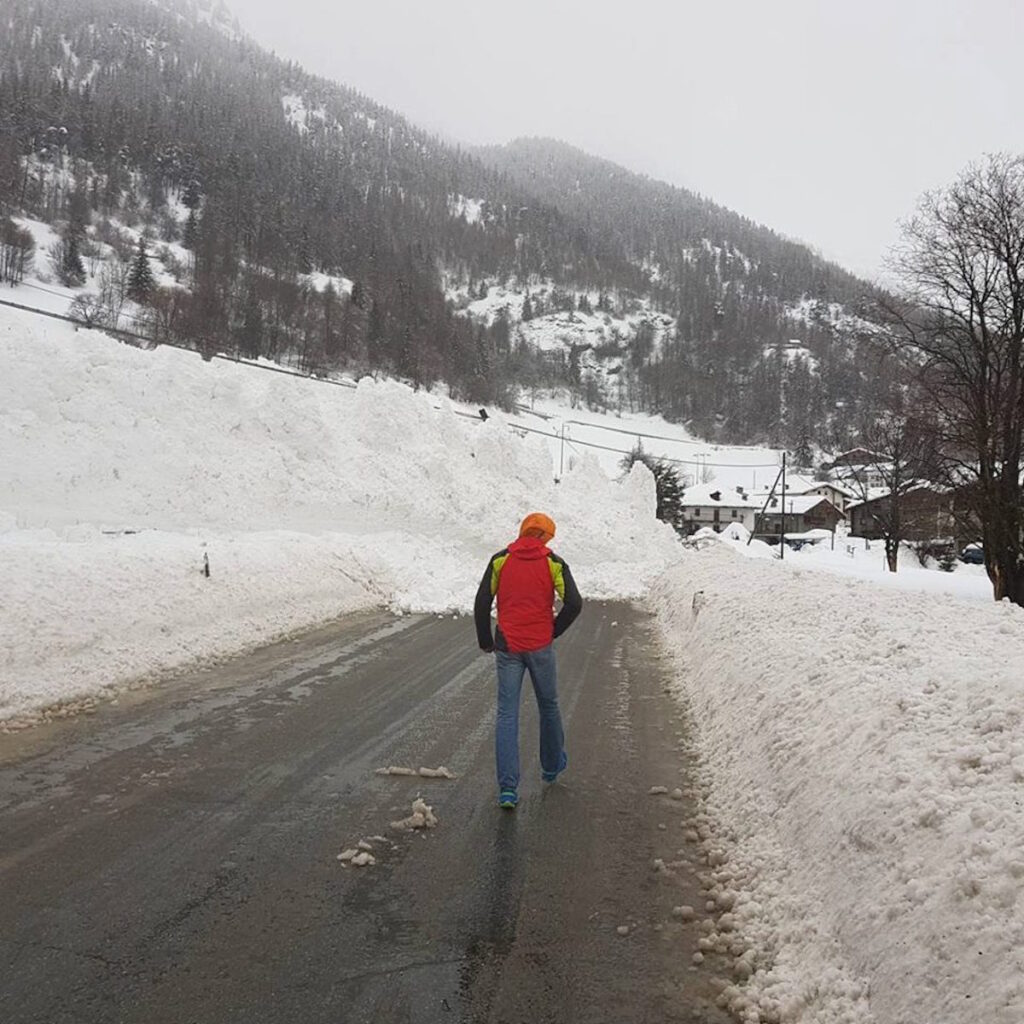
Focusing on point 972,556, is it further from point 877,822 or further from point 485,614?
point 877,822

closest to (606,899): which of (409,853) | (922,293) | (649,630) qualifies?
(409,853)

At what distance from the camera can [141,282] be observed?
74125 millimetres

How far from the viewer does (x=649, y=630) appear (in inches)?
547

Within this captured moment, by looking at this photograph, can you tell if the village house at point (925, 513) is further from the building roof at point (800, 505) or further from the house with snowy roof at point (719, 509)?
the house with snowy roof at point (719, 509)

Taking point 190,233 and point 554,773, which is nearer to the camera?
point 554,773

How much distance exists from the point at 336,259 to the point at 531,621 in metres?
125

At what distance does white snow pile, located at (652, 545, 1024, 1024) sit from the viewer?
99.2 inches

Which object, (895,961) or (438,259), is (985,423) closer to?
(895,961)

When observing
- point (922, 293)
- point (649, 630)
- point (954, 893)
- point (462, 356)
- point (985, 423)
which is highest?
point (462, 356)

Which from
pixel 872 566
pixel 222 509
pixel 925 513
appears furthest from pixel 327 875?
pixel 872 566

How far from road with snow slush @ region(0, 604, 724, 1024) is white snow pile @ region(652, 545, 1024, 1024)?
1.33 feet

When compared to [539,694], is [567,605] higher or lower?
higher

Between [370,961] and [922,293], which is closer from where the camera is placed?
[370,961]

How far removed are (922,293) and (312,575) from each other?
58.6 ft
